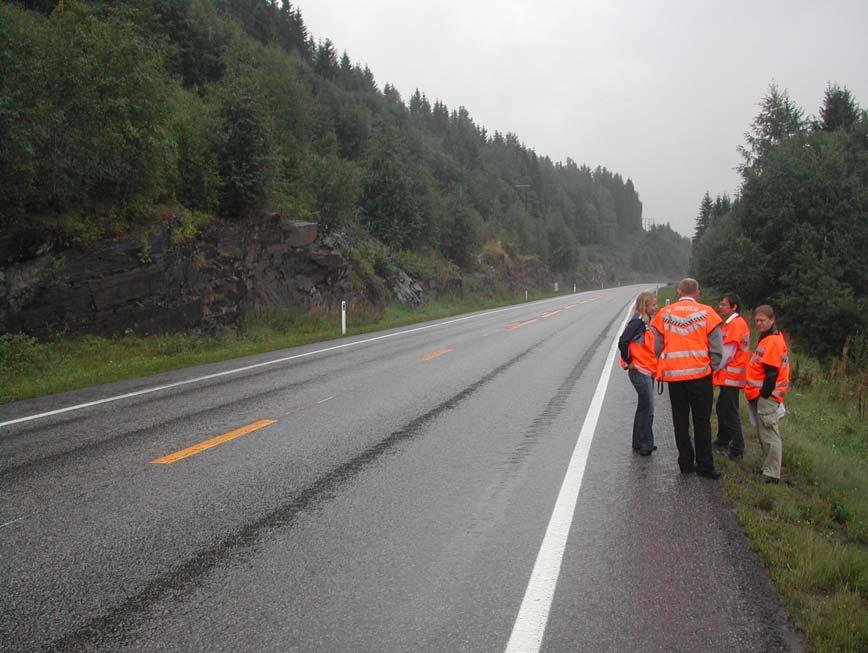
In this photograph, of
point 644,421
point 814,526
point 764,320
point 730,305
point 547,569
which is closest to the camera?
point 547,569

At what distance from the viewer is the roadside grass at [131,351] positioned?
10875 mm

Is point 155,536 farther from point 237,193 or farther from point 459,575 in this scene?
point 237,193

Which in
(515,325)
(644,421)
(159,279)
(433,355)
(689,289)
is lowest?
(644,421)

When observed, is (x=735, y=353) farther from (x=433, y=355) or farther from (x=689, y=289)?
(x=433, y=355)

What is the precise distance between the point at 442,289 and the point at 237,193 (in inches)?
824

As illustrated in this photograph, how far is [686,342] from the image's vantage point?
19.1 ft

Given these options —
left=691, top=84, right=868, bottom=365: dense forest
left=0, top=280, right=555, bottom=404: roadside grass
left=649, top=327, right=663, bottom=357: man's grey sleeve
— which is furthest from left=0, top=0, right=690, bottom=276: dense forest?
left=691, top=84, right=868, bottom=365: dense forest

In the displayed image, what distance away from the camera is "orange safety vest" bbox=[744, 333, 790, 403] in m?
5.81

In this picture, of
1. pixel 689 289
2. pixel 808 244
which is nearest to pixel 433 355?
pixel 689 289

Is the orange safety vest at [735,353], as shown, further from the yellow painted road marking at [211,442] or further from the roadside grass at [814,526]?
the yellow painted road marking at [211,442]

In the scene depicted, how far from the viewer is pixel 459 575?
144 inches

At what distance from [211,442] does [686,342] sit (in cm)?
507

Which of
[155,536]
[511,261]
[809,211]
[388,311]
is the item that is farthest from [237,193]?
[511,261]

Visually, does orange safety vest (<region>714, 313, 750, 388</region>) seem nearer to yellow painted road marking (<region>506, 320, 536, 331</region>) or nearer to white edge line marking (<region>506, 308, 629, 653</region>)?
white edge line marking (<region>506, 308, 629, 653</region>)
